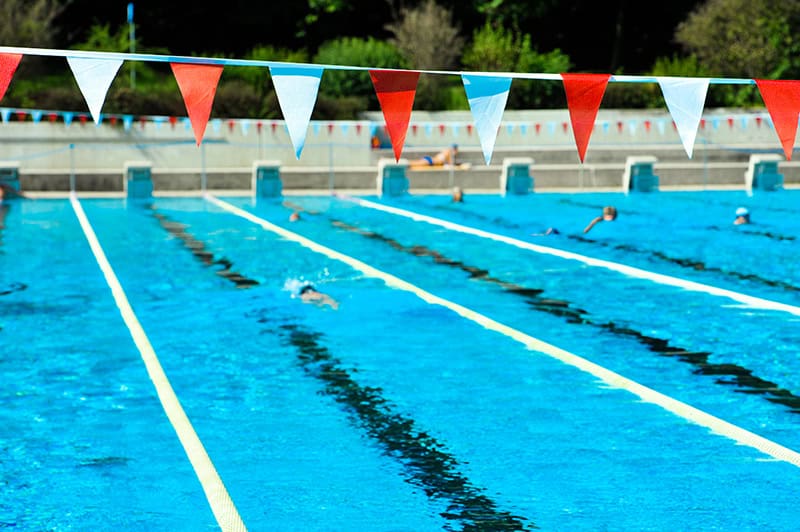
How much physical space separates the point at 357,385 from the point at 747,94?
86.7 ft

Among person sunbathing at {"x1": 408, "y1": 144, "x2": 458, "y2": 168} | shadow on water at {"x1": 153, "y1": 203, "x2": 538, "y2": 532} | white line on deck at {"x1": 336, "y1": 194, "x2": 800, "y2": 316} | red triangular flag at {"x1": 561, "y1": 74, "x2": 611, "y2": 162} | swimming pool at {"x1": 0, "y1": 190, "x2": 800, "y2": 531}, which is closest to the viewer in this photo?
shadow on water at {"x1": 153, "y1": 203, "x2": 538, "y2": 532}

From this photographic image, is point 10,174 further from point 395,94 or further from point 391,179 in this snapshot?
point 395,94

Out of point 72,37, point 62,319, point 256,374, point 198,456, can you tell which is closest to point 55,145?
point 72,37

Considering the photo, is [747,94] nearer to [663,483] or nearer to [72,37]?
[72,37]

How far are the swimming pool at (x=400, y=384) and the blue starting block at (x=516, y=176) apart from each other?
7408 mm

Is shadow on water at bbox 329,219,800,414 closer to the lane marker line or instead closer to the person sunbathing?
the lane marker line

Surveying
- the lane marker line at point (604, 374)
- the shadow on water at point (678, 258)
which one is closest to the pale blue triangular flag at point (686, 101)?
the lane marker line at point (604, 374)

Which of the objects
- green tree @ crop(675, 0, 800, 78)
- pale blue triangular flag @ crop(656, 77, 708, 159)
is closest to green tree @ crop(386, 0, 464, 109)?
green tree @ crop(675, 0, 800, 78)

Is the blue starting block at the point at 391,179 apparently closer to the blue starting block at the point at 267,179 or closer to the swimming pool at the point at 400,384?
the blue starting block at the point at 267,179

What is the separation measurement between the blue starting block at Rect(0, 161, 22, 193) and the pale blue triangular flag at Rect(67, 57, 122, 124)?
15.6 metres

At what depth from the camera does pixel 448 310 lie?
12.0 metres

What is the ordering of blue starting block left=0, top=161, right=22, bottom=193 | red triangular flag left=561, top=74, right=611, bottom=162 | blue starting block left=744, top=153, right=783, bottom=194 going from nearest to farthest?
red triangular flag left=561, top=74, right=611, bottom=162 → blue starting block left=0, top=161, right=22, bottom=193 → blue starting block left=744, top=153, right=783, bottom=194

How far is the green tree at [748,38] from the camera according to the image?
32.3 m

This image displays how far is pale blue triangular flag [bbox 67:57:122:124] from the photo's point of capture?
326 inches
